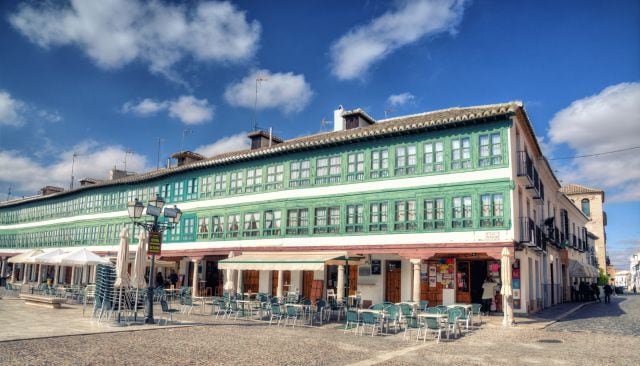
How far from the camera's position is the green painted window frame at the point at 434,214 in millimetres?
20609

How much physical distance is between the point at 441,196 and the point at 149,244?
38.8 feet

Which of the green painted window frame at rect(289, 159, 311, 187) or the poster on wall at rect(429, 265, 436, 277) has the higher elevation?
the green painted window frame at rect(289, 159, 311, 187)

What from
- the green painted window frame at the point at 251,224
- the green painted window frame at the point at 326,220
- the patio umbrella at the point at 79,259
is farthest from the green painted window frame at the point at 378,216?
the patio umbrella at the point at 79,259

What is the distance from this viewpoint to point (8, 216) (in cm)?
5034

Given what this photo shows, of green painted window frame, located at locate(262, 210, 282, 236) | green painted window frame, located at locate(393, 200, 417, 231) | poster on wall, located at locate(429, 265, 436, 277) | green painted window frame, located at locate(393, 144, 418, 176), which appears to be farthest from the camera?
green painted window frame, located at locate(262, 210, 282, 236)

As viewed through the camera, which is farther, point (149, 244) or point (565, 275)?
point (565, 275)

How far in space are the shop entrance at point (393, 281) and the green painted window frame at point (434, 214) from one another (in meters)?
3.27

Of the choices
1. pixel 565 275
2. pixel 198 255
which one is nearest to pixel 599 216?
pixel 565 275

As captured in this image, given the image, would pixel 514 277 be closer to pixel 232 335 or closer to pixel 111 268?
pixel 232 335

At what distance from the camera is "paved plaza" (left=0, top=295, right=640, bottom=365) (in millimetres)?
10008

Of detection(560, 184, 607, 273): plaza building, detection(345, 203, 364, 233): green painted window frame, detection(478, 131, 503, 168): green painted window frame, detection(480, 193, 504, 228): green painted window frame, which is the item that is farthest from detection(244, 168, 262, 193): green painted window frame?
detection(560, 184, 607, 273): plaza building

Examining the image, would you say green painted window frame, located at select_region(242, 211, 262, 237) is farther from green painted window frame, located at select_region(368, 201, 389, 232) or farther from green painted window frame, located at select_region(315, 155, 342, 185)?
green painted window frame, located at select_region(368, 201, 389, 232)

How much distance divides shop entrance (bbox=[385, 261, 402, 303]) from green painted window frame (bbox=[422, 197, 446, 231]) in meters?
3.27

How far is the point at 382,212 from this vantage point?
2231cm
